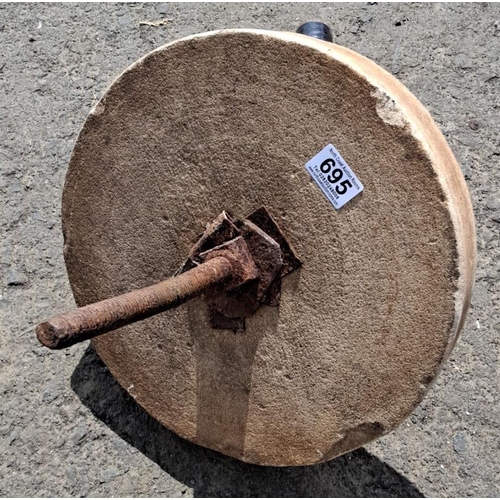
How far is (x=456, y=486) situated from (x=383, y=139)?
1237 millimetres

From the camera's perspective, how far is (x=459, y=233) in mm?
1357

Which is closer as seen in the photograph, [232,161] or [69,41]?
[232,161]

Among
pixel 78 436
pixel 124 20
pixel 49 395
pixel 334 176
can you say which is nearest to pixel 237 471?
pixel 78 436

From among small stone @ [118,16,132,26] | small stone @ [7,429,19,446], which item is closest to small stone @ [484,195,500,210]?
small stone @ [118,16,132,26]

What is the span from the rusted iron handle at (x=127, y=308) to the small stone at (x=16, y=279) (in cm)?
102

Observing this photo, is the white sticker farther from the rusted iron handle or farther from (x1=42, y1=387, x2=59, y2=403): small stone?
(x1=42, y1=387, x2=59, y2=403): small stone

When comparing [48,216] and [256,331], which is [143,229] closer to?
[256,331]

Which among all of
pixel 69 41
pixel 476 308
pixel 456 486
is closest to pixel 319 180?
pixel 476 308

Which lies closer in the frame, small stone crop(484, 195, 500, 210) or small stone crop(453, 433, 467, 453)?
small stone crop(453, 433, 467, 453)

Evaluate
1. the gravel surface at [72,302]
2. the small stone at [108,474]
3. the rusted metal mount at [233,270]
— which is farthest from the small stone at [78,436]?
the rusted metal mount at [233,270]

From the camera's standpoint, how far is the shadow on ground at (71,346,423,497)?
6.66ft

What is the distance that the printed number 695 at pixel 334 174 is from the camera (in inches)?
55.9

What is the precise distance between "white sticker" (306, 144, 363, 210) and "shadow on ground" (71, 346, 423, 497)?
1.00 meters

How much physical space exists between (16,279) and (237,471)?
1021 millimetres
